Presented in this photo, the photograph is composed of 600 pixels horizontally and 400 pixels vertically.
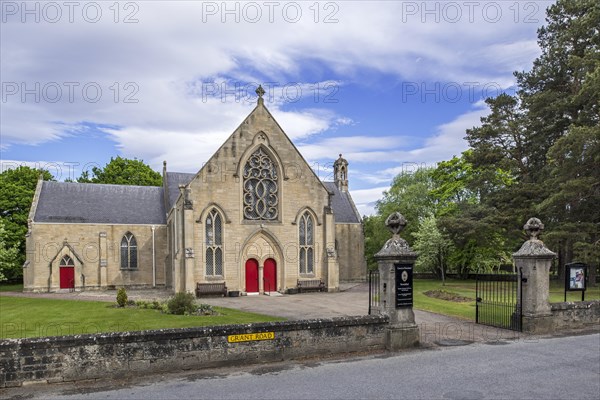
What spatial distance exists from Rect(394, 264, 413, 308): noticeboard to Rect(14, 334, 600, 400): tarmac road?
1.40 m

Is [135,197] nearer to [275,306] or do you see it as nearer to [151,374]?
[275,306]

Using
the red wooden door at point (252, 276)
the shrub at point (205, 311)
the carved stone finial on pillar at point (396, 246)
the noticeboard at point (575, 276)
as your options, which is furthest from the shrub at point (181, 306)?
the noticeboard at point (575, 276)

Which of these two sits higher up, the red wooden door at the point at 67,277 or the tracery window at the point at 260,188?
the tracery window at the point at 260,188

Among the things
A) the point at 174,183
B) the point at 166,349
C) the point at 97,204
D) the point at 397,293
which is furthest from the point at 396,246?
the point at 97,204

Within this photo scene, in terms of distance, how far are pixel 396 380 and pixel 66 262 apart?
109 feet

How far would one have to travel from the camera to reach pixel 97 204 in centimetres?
3800

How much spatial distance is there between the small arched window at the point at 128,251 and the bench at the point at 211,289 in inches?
463

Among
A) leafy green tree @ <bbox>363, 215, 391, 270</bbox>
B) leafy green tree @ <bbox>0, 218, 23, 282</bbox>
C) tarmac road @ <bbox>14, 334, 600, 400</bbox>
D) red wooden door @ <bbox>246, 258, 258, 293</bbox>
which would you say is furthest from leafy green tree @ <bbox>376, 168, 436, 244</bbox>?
leafy green tree @ <bbox>0, 218, 23, 282</bbox>

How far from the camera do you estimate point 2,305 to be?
25.5 m

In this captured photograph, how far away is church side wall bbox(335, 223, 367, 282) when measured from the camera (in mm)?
43156

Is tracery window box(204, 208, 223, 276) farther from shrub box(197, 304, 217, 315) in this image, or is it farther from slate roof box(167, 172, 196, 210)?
slate roof box(167, 172, 196, 210)

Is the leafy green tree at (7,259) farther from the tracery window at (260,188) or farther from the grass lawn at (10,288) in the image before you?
the tracery window at (260,188)

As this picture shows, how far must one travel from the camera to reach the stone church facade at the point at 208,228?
29.5 meters

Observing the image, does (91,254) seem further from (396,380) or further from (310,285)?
(396,380)
